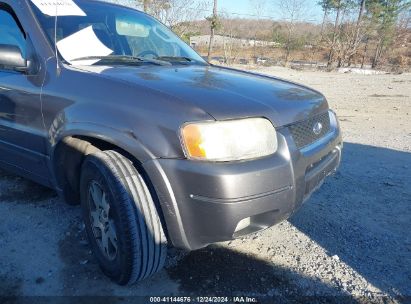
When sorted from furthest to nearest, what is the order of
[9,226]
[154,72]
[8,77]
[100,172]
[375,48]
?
[375,48] → [9,226] → [8,77] → [154,72] → [100,172]

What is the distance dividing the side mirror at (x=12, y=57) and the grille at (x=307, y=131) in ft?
6.26

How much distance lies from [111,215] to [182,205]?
21.1 inches

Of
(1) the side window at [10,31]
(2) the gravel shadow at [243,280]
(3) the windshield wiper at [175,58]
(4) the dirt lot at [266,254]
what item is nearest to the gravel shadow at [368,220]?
(4) the dirt lot at [266,254]

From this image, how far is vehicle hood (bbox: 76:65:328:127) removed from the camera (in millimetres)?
A: 2002

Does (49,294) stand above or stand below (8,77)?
below

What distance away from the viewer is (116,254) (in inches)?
88.7

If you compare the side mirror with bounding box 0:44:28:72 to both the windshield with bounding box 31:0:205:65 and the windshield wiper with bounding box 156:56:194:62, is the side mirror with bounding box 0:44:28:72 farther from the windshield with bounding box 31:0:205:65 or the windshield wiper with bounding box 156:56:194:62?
the windshield wiper with bounding box 156:56:194:62

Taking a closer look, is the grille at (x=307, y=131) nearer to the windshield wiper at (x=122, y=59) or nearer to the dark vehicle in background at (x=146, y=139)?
the dark vehicle in background at (x=146, y=139)

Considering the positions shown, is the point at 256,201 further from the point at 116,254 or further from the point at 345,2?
the point at 345,2

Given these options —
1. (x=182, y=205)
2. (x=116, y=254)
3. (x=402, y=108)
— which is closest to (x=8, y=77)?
(x=116, y=254)

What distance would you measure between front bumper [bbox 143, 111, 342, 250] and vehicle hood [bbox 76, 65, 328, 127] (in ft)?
0.70

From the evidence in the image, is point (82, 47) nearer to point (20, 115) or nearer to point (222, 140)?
point (20, 115)

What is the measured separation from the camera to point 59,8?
279 cm

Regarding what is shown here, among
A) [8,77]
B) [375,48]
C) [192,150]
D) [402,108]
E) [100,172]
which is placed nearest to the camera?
[192,150]
